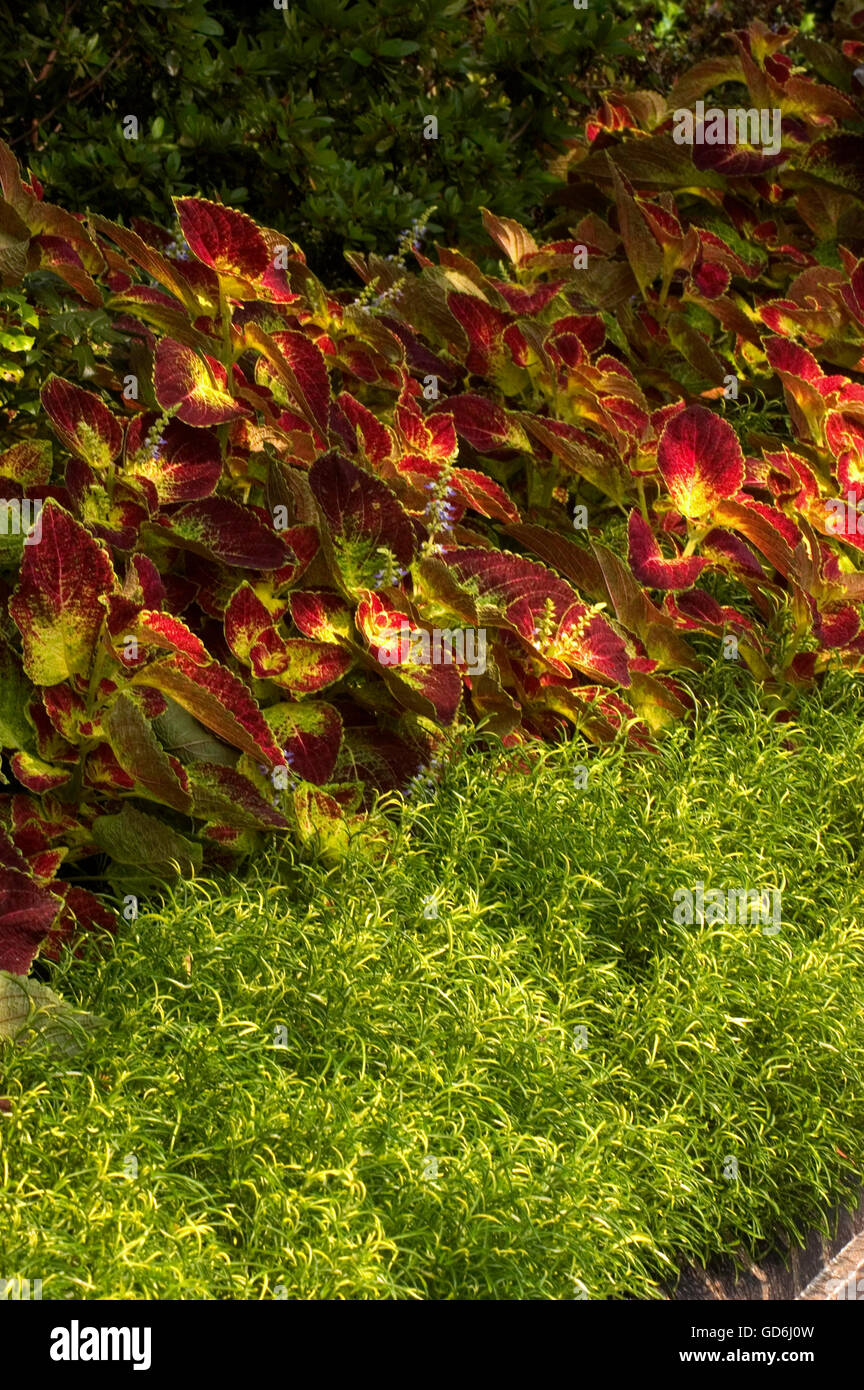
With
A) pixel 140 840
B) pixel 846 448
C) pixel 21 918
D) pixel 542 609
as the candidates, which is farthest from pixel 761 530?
pixel 21 918

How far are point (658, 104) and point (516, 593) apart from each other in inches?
103

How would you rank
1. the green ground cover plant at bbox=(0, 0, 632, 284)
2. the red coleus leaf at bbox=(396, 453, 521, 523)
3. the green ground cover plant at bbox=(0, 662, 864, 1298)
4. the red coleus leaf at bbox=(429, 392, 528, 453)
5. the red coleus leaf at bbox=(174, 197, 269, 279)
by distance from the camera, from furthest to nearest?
the green ground cover plant at bbox=(0, 0, 632, 284), the red coleus leaf at bbox=(429, 392, 528, 453), the red coleus leaf at bbox=(396, 453, 521, 523), the red coleus leaf at bbox=(174, 197, 269, 279), the green ground cover plant at bbox=(0, 662, 864, 1298)

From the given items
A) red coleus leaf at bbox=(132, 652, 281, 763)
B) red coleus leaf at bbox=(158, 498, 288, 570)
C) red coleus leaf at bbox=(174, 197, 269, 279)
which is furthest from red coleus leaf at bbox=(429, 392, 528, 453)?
red coleus leaf at bbox=(132, 652, 281, 763)

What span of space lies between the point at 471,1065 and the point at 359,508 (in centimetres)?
106

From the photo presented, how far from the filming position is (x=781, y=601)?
3678 mm

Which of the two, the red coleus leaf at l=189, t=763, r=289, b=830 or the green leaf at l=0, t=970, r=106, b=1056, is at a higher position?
the red coleus leaf at l=189, t=763, r=289, b=830

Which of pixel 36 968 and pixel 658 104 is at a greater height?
pixel 658 104

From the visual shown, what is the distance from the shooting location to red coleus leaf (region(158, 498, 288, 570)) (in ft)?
9.34

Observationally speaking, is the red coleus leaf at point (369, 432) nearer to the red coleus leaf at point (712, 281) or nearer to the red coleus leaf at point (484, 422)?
the red coleus leaf at point (484, 422)

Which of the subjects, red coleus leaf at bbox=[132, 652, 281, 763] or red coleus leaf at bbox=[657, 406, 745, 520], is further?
red coleus leaf at bbox=[657, 406, 745, 520]

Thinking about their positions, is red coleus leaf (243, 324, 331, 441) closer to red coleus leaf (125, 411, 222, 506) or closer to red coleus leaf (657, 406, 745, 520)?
red coleus leaf (125, 411, 222, 506)

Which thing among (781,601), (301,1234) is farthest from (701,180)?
(301,1234)

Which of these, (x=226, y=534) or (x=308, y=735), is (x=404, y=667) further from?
(x=226, y=534)

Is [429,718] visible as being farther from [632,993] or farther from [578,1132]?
[578,1132]
